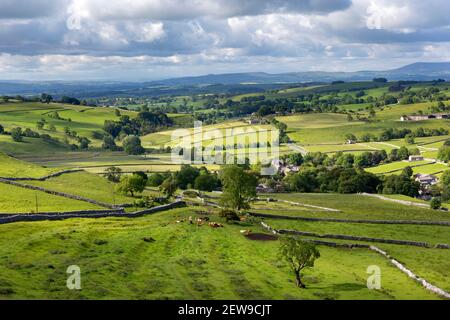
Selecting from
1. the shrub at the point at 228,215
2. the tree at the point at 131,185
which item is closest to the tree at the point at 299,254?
the shrub at the point at 228,215

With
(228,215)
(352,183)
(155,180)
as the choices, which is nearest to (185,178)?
(155,180)

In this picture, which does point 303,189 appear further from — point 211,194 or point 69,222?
point 69,222

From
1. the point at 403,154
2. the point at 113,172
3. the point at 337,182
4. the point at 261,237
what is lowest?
the point at 337,182

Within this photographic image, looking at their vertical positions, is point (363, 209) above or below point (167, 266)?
below

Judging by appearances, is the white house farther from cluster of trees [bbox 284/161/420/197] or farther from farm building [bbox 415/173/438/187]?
cluster of trees [bbox 284/161/420/197]

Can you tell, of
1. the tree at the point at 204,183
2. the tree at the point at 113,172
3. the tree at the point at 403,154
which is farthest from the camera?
Answer: the tree at the point at 403,154

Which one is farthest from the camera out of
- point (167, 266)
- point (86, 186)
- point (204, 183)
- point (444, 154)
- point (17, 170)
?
point (444, 154)

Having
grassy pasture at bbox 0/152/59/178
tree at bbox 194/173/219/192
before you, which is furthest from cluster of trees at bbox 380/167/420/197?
grassy pasture at bbox 0/152/59/178

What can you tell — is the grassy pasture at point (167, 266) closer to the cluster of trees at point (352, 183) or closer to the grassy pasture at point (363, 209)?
the grassy pasture at point (363, 209)

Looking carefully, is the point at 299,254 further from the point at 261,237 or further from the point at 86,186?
the point at 86,186

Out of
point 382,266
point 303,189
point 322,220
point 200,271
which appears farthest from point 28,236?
point 303,189
